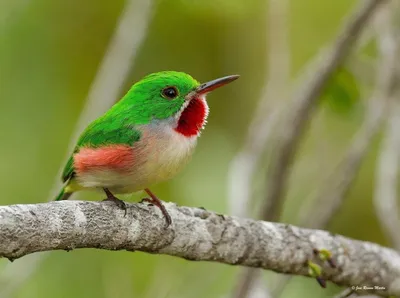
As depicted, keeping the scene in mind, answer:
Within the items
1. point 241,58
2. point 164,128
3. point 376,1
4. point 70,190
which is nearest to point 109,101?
point 70,190

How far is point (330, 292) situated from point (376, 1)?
81.0 inches

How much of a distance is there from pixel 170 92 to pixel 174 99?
33 mm

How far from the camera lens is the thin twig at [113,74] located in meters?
3.52

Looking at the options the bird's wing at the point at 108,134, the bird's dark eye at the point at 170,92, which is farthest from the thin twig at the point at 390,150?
the bird's wing at the point at 108,134

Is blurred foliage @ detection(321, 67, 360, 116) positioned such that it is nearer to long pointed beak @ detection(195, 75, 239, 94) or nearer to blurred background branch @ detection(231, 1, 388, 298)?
blurred background branch @ detection(231, 1, 388, 298)

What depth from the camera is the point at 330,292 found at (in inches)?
189

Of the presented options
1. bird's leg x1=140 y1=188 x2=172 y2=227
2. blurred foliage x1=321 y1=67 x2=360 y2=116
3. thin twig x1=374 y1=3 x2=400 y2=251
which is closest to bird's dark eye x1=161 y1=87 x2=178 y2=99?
bird's leg x1=140 y1=188 x2=172 y2=227

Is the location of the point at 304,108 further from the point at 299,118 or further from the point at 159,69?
the point at 159,69

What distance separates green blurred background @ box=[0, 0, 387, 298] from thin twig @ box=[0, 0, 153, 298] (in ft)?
1.17

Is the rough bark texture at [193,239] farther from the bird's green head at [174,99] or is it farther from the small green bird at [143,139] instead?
the bird's green head at [174,99]

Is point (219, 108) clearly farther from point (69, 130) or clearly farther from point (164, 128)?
point (164, 128)

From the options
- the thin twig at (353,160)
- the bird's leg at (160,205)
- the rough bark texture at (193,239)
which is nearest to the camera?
the rough bark texture at (193,239)

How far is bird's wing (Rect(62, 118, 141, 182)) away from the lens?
2639mm

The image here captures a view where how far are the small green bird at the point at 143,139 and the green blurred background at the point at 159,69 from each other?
146cm
